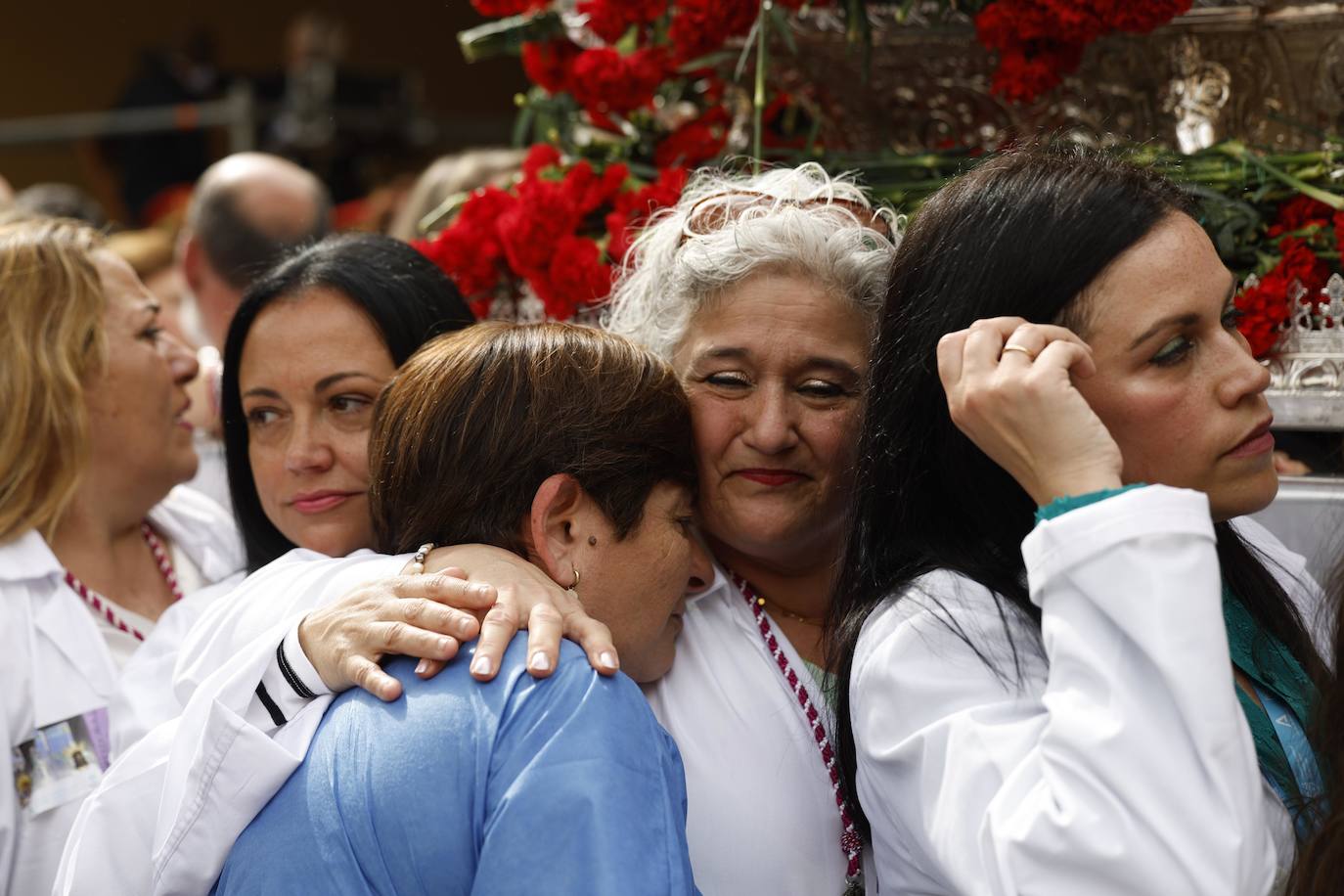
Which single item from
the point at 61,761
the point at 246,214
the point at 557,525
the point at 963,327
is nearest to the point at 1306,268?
the point at 963,327

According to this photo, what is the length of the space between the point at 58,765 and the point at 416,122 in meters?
5.51

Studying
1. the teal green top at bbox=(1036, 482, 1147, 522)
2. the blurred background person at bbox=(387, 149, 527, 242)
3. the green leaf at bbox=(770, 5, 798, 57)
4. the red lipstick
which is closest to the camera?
the teal green top at bbox=(1036, 482, 1147, 522)

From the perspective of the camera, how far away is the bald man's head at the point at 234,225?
4520mm

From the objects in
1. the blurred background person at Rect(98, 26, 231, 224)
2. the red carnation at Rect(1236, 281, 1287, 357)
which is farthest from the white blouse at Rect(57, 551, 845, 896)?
the blurred background person at Rect(98, 26, 231, 224)

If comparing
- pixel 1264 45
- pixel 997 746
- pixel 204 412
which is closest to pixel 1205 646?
pixel 997 746

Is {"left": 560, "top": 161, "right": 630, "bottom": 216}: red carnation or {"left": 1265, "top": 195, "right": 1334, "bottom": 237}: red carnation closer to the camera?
{"left": 1265, "top": 195, "right": 1334, "bottom": 237}: red carnation

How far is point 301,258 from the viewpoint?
2.64 m

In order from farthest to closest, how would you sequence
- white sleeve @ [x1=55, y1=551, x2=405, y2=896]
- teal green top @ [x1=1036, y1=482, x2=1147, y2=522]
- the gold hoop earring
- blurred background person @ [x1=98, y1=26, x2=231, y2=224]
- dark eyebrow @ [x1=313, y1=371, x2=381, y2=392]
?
blurred background person @ [x1=98, y1=26, x2=231, y2=224]
dark eyebrow @ [x1=313, y1=371, x2=381, y2=392]
the gold hoop earring
white sleeve @ [x1=55, y1=551, x2=405, y2=896]
teal green top @ [x1=1036, y1=482, x2=1147, y2=522]

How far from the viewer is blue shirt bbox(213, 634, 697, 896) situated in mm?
1514

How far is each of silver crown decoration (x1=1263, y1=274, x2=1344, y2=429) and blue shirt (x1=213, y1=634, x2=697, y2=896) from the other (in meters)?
1.21

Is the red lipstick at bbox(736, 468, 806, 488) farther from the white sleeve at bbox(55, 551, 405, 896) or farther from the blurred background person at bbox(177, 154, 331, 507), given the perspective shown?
the blurred background person at bbox(177, 154, 331, 507)

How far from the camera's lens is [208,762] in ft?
5.70

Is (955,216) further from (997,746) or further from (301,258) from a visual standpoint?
(301,258)

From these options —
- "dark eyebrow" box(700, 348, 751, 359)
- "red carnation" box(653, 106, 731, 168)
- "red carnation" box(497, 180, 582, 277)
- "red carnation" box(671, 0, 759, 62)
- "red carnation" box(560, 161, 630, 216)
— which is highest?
"red carnation" box(671, 0, 759, 62)
